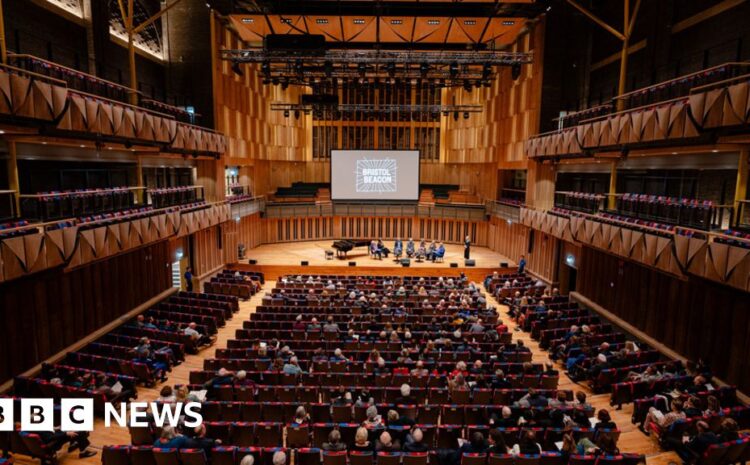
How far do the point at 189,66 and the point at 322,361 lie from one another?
17.3 metres

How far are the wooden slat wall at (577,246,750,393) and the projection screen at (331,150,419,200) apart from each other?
13.5 meters

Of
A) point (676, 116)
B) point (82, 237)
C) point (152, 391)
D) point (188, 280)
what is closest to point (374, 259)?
point (188, 280)

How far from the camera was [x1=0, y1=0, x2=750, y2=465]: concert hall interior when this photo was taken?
7.60 metres

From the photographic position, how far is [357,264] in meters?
24.0

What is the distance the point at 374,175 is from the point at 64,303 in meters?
19.3

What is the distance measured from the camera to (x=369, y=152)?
1102 inches

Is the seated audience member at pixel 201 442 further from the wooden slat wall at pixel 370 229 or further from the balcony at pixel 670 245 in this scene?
the wooden slat wall at pixel 370 229

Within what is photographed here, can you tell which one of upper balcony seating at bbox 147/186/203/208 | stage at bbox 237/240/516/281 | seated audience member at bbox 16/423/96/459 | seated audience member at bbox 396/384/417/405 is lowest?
stage at bbox 237/240/516/281

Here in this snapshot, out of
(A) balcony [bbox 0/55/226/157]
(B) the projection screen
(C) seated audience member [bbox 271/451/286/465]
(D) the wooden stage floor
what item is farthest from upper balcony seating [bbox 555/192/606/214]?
(A) balcony [bbox 0/55/226/157]

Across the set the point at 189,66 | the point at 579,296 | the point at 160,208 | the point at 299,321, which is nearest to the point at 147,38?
the point at 189,66

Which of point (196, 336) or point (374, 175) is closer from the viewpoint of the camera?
point (196, 336)

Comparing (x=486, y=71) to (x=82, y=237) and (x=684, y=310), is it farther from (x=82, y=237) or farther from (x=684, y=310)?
(x=82, y=237)

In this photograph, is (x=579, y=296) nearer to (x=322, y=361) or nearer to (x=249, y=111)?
(x=322, y=361)

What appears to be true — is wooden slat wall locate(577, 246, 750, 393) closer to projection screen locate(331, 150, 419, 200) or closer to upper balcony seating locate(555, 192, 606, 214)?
upper balcony seating locate(555, 192, 606, 214)
